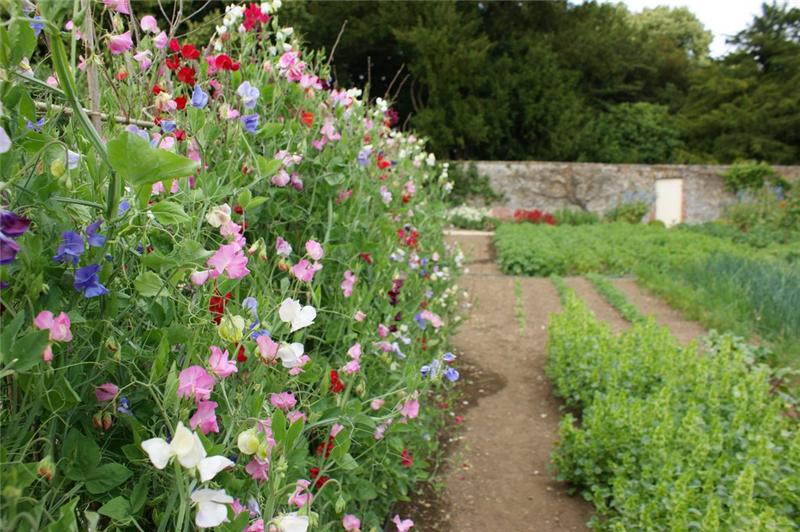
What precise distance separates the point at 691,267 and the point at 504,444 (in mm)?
5388

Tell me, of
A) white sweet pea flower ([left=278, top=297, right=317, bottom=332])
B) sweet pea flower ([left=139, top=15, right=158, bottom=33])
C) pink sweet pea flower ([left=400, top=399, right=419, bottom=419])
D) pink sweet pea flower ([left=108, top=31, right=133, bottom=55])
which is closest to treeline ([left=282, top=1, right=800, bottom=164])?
sweet pea flower ([left=139, top=15, right=158, bottom=33])

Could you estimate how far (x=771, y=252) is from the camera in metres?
10.4

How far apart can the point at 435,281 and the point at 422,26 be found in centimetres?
1546

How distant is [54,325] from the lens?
2.48 feet

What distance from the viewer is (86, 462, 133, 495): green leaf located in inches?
33.1

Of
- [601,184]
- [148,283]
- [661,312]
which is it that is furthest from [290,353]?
[601,184]

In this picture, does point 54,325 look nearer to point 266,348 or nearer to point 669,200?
point 266,348

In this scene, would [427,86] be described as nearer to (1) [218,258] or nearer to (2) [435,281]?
(2) [435,281]

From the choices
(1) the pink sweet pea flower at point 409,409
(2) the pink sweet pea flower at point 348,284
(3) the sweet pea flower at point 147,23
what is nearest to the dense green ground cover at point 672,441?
(1) the pink sweet pea flower at point 409,409

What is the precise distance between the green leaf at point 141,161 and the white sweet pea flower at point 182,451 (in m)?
0.28

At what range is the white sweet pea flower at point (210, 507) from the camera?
29.4 inches

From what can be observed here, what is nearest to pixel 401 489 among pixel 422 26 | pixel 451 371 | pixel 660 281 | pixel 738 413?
pixel 451 371

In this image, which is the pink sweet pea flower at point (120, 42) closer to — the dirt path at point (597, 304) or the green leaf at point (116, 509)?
the green leaf at point (116, 509)

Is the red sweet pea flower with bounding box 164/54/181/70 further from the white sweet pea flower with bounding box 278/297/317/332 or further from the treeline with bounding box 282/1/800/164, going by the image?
the treeline with bounding box 282/1/800/164
